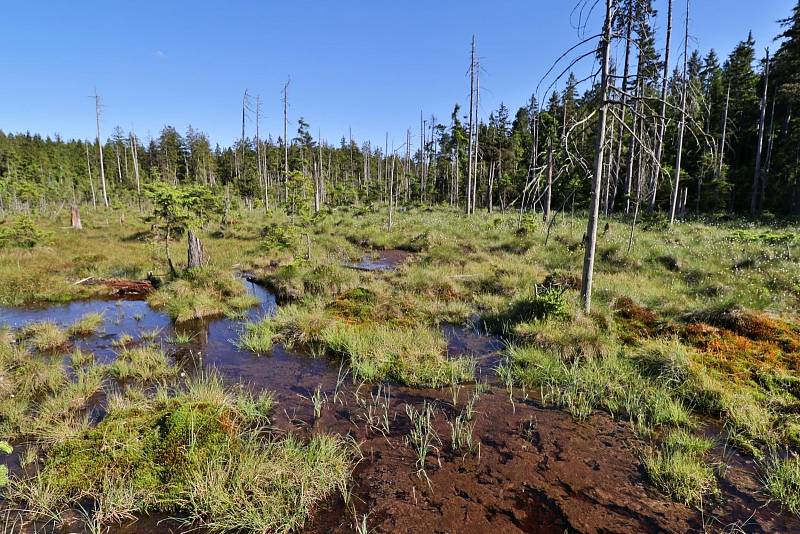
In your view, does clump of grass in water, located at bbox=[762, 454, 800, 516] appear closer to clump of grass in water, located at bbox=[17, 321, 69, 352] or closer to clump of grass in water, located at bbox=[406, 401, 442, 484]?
clump of grass in water, located at bbox=[406, 401, 442, 484]

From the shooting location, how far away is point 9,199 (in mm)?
45469

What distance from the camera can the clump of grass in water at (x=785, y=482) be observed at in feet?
12.4

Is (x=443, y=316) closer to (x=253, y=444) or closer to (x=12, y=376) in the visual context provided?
(x=253, y=444)

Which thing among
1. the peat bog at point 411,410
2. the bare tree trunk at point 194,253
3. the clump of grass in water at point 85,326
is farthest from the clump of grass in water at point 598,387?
the bare tree trunk at point 194,253

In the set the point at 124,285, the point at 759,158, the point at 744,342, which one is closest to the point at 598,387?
the point at 744,342

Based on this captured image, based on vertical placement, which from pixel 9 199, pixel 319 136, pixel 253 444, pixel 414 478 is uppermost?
pixel 319 136

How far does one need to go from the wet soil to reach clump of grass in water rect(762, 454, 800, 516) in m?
0.15

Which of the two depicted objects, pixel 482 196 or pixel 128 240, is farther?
pixel 482 196

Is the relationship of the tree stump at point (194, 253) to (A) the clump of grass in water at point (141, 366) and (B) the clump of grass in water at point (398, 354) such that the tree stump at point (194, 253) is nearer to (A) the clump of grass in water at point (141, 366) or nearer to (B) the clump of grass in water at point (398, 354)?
(A) the clump of grass in water at point (141, 366)

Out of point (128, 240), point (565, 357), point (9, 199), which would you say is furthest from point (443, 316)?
point (9, 199)

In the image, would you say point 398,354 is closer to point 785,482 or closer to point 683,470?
point 683,470

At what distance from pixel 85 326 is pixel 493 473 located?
1012cm

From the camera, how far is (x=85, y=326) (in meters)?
9.13

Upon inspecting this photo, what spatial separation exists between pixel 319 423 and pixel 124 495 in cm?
229
